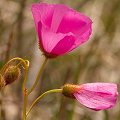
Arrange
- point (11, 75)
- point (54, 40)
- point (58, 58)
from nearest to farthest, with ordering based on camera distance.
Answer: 1. point (54, 40)
2. point (11, 75)
3. point (58, 58)

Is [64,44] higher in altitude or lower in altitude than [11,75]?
higher

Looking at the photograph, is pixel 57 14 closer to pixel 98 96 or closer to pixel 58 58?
pixel 98 96

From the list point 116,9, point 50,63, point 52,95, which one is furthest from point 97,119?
point 116,9

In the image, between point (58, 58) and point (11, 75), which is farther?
point (58, 58)

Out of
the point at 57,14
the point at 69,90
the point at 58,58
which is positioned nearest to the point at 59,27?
the point at 57,14

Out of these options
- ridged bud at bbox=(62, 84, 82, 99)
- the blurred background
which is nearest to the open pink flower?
ridged bud at bbox=(62, 84, 82, 99)

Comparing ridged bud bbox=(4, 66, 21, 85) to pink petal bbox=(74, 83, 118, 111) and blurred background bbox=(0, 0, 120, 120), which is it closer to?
pink petal bbox=(74, 83, 118, 111)

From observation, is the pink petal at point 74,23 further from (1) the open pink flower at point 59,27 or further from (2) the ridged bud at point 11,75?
(2) the ridged bud at point 11,75
